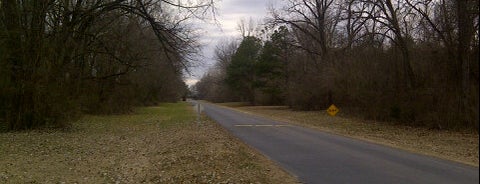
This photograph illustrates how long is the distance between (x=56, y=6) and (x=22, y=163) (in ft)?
40.1

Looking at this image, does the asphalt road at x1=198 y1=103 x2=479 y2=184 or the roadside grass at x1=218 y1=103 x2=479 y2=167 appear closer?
the asphalt road at x1=198 y1=103 x2=479 y2=184

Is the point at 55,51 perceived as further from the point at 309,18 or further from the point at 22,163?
the point at 309,18

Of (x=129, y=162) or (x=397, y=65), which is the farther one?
(x=397, y=65)

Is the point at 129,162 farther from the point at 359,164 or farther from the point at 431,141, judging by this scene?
the point at 431,141

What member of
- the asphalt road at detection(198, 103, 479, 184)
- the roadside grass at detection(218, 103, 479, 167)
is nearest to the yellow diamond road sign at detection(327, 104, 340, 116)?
the roadside grass at detection(218, 103, 479, 167)

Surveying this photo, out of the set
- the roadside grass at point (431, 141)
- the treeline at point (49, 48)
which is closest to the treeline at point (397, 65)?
the roadside grass at point (431, 141)

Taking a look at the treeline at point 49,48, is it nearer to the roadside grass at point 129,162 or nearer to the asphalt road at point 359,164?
the roadside grass at point 129,162

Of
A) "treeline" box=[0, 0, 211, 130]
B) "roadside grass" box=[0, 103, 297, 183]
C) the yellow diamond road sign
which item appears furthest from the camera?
the yellow diamond road sign

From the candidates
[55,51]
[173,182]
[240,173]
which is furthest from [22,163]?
[55,51]

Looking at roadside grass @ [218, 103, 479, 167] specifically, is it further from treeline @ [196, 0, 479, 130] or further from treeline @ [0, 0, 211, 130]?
treeline @ [0, 0, 211, 130]

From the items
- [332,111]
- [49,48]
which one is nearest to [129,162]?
[49,48]

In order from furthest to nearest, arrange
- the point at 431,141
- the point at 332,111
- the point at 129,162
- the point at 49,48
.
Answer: the point at 332,111
the point at 49,48
the point at 431,141
the point at 129,162

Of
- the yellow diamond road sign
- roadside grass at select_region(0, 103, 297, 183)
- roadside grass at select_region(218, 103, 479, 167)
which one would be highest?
the yellow diamond road sign

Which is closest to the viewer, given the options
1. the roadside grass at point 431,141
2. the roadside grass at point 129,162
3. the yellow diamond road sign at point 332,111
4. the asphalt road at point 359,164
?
the asphalt road at point 359,164
